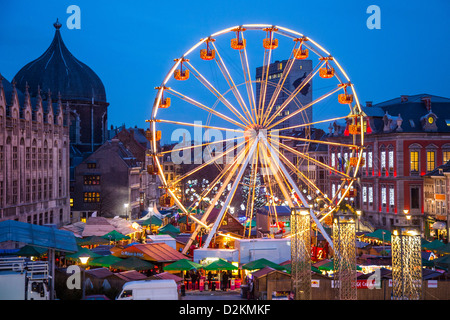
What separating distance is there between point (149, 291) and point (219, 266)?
11704mm

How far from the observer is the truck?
2475 cm

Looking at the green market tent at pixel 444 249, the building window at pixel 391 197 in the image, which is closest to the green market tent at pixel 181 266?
the green market tent at pixel 444 249

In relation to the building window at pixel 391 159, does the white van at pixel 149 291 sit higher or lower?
lower

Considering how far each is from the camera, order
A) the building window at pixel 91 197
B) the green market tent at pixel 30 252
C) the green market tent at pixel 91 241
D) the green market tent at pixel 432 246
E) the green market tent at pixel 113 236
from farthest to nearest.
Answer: the building window at pixel 91 197 → the green market tent at pixel 113 236 → the green market tent at pixel 91 241 → the green market tent at pixel 432 246 → the green market tent at pixel 30 252

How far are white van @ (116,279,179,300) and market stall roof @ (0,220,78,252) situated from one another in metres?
4.94

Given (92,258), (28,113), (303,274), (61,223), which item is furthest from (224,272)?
(61,223)

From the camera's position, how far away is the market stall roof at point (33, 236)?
1121 inches

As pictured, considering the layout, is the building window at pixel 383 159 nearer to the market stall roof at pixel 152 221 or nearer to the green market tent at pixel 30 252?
the market stall roof at pixel 152 221

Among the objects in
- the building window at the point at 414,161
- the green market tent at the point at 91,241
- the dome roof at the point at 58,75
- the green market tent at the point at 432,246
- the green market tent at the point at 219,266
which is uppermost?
the dome roof at the point at 58,75

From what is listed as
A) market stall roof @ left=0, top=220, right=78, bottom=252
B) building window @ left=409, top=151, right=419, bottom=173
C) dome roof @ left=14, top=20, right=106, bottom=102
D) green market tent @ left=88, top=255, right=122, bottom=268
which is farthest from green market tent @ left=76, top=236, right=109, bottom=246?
building window @ left=409, top=151, right=419, bottom=173

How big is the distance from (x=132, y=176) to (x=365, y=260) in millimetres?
46207

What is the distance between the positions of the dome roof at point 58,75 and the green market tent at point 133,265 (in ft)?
163

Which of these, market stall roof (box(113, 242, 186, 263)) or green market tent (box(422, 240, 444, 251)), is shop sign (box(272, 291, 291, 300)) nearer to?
market stall roof (box(113, 242, 186, 263))

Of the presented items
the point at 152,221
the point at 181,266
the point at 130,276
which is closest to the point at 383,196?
the point at 152,221
